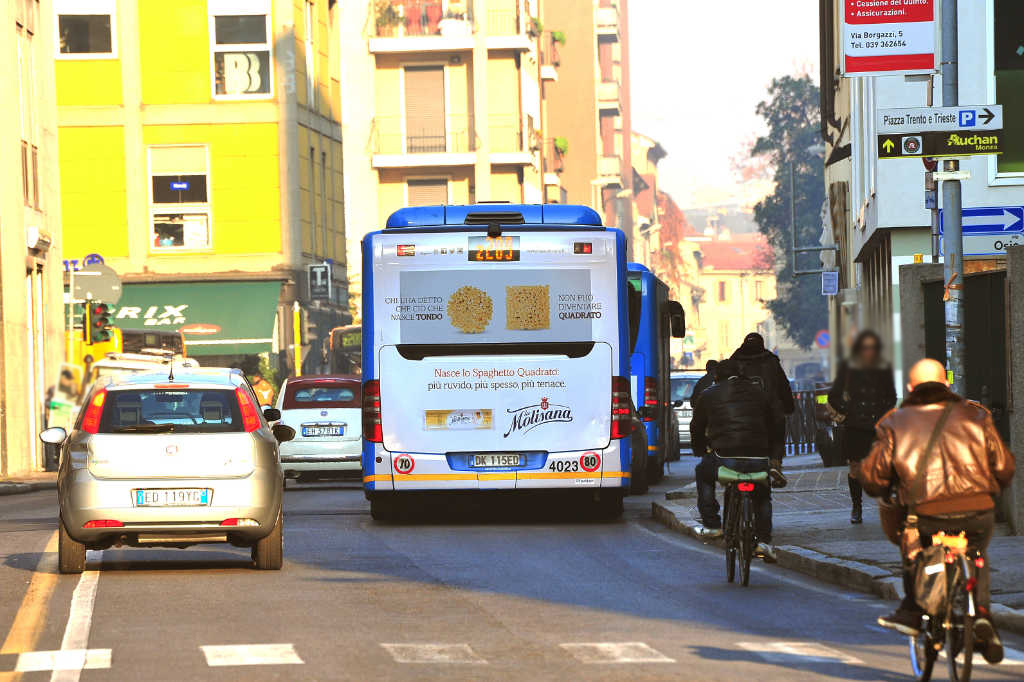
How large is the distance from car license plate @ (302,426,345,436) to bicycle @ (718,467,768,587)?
16.7m

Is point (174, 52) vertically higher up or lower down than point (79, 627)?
higher up

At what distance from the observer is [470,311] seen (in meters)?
20.3

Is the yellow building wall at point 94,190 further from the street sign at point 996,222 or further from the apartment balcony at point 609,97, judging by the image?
the apartment balcony at point 609,97

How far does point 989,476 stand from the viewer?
29.9 ft

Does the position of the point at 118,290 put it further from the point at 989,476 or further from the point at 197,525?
the point at 989,476

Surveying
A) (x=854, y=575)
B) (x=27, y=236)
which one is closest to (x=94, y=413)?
(x=854, y=575)

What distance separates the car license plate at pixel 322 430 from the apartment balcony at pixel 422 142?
124 ft

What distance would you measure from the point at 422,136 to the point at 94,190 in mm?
18142

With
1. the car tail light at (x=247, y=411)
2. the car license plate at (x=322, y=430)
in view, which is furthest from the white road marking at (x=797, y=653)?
the car license plate at (x=322, y=430)

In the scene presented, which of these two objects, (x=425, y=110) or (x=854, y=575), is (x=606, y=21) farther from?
(x=854, y=575)

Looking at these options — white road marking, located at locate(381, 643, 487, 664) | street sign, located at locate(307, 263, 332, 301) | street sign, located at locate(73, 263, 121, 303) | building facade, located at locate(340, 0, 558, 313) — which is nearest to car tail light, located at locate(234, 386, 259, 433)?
white road marking, located at locate(381, 643, 487, 664)

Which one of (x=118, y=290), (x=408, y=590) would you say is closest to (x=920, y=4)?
(x=408, y=590)

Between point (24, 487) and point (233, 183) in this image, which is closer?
point (24, 487)

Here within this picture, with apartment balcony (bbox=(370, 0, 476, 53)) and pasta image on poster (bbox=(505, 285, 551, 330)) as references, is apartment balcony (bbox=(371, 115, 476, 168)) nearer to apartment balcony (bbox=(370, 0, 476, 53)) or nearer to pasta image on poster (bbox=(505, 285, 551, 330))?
apartment balcony (bbox=(370, 0, 476, 53))
